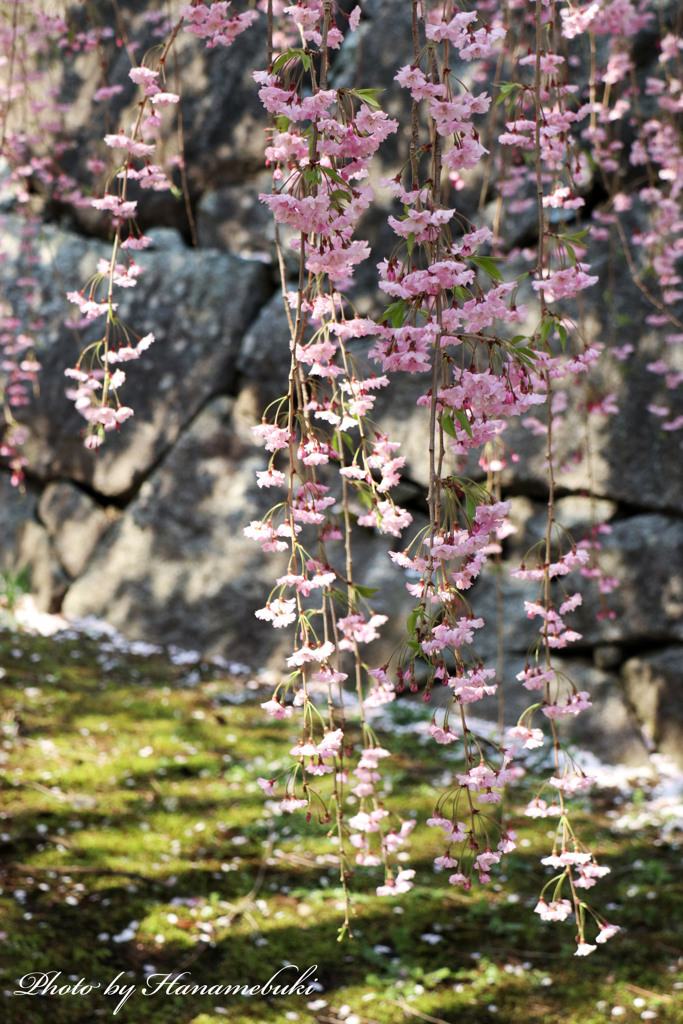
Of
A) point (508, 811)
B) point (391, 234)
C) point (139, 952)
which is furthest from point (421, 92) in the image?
point (391, 234)

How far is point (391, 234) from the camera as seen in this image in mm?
3982

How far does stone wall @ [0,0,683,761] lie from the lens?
3.52 metres

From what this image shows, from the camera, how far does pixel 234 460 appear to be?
13.7ft

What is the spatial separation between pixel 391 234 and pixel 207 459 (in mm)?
1475

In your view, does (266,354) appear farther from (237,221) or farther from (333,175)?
(333,175)

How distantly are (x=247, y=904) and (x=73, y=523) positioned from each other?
2.75m

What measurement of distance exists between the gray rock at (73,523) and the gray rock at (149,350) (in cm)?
10

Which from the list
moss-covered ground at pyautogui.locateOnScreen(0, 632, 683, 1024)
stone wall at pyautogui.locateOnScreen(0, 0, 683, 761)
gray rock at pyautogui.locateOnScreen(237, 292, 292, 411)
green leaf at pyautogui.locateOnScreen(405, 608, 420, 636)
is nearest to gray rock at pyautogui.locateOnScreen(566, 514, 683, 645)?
stone wall at pyautogui.locateOnScreen(0, 0, 683, 761)

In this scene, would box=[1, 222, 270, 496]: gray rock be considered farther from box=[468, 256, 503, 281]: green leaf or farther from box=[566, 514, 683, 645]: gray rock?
box=[468, 256, 503, 281]: green leaf

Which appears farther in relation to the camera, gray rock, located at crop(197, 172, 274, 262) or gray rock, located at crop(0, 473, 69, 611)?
gray rock, located at crop(0, 473, 69, 611)

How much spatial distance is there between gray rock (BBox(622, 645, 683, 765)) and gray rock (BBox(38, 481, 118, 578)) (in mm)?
2807

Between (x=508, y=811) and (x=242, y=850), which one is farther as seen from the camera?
(x=508, y=811)

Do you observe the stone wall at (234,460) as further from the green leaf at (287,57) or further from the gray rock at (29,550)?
the green leaf at (287,57)

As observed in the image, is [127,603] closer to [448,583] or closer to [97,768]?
[97,768]
